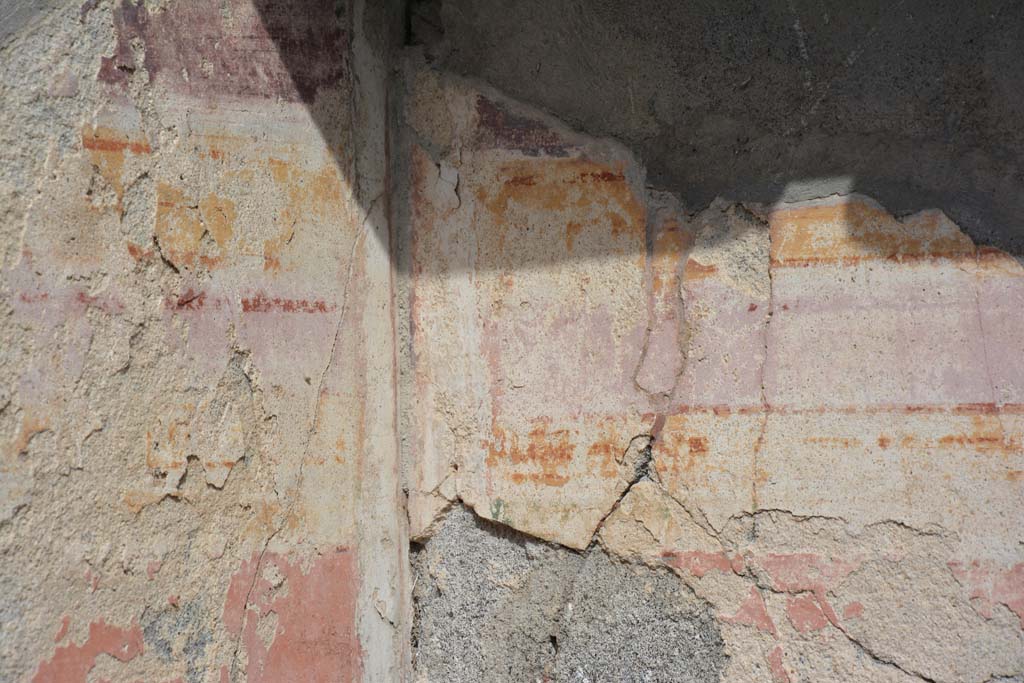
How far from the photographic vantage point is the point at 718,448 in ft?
6.49

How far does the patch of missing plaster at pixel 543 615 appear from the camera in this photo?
199cm

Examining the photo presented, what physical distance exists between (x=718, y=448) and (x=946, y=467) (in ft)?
1.49

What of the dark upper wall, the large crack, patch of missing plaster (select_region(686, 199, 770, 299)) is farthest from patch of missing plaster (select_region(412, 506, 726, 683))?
the dark upper wall

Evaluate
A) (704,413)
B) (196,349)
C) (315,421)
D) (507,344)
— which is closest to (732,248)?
(704,413)

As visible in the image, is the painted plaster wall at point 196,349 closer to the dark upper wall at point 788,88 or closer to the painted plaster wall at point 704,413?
the painted plaster wall at point 704,413

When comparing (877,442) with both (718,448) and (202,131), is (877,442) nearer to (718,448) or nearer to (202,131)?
(718,448)

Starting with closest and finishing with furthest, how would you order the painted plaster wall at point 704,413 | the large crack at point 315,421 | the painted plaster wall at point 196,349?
1. the painted plaster wall at point 196,349
2. the painted plaster wall at point 704,413
3. the large crack at point 315,421

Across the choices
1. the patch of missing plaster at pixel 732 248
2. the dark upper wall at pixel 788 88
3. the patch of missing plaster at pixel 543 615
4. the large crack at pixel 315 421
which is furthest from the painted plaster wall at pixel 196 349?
the patch of missing plaster at pixel 732 248

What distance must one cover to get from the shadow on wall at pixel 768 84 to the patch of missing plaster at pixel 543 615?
71 centimetres

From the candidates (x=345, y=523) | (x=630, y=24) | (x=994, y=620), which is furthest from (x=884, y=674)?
(x=630, y=24)

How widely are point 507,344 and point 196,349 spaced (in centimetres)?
70

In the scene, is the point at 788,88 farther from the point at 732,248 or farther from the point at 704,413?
the point at 704,413

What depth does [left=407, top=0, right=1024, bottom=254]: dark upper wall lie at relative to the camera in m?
1.86

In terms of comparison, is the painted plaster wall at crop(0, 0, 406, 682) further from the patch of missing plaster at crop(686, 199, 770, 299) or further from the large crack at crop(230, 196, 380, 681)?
the patch of missing plaster at crop(686, 199, 770, 299)
